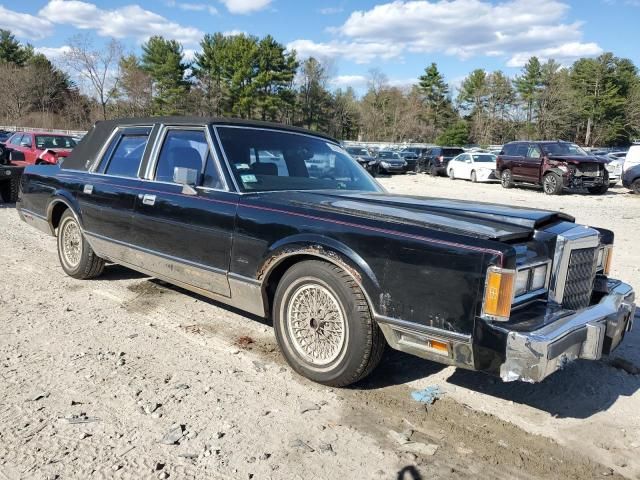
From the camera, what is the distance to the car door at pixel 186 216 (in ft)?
13.4

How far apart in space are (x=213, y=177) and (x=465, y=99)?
75654 mm

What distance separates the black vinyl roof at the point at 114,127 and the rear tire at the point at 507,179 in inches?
680

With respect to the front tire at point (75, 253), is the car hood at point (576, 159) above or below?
above

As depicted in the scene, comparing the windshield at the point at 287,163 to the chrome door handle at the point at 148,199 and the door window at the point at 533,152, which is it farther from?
the door window at the point at 533,152

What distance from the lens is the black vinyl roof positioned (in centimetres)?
457

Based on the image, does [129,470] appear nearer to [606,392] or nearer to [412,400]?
[412,400]

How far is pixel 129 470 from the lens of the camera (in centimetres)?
264

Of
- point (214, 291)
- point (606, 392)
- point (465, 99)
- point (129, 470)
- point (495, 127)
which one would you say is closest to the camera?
point (129, 470)

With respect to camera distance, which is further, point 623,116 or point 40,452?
point 623,116

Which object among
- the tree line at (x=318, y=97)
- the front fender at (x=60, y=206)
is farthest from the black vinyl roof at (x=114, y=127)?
the tree line at (x=318, y=97)

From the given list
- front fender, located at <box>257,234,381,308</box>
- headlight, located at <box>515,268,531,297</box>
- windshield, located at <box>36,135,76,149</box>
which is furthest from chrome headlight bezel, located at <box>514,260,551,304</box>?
windshield, located at <box>36,135,76,149</box>

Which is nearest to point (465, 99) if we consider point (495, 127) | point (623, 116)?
point (495, 127)

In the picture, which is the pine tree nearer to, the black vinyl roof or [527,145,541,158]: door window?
[527,145,541,158]: door window

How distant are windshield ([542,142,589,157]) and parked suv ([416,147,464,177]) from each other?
32.9 ft
